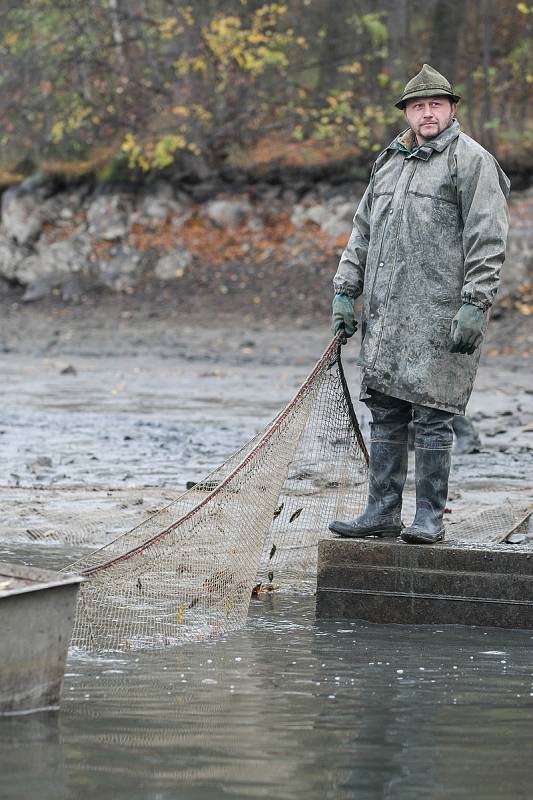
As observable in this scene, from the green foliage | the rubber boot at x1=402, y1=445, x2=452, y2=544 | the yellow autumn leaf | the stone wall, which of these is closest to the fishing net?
the rubber boot at x1=402, y1=445, x2=452, y2=544

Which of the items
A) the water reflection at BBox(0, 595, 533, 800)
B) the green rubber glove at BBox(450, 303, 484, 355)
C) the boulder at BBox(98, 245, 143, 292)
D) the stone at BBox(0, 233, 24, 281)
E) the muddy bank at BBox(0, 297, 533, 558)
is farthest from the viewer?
the stone at BBox(0, 233, 24, 281)

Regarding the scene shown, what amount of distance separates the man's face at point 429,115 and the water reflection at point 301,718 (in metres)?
2.20

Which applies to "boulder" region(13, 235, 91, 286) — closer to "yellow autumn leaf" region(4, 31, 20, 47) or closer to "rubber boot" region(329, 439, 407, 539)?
"yellow autumn leaf" region(4, 31, 20, 47)

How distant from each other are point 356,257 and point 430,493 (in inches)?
45.1

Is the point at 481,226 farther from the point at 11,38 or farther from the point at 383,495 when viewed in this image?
the point at 11,38

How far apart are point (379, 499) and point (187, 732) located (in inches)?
86.1

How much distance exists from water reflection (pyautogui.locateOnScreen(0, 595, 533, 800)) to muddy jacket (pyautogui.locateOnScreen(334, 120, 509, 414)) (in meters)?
1.11

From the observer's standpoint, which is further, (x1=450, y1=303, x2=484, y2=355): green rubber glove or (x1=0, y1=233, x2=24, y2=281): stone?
(x1=0, y1=233, x2=24, y2=281): stone

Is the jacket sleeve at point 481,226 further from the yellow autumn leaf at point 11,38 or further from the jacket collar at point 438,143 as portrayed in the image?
the yellow autumn leaf at point 11,38

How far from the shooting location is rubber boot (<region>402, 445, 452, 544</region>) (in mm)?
6082

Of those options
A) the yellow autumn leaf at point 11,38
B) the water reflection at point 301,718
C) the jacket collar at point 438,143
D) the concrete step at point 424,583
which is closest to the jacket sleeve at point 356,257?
the jacket collar at point 438,143

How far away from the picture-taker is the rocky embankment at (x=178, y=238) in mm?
24078

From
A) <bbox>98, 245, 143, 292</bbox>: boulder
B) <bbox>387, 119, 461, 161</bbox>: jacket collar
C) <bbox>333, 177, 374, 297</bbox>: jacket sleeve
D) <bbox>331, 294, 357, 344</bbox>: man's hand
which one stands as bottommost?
<bbox>98, 245, 143, 292</bbox>: boulder

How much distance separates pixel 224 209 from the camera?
25859 millimetres
